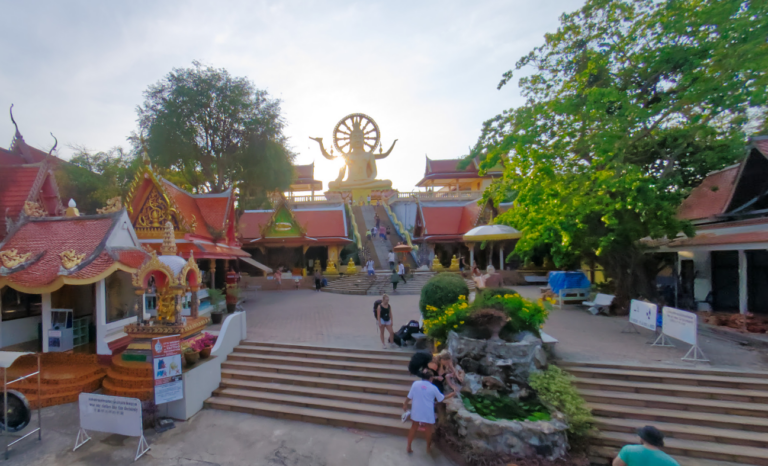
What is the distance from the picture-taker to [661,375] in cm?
682

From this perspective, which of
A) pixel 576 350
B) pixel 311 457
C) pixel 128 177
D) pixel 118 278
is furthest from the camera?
pixel 128 177

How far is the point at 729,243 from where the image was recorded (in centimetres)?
985

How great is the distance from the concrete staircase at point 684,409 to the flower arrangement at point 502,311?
→ 0.98 meters

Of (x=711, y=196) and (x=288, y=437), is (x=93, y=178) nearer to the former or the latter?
(x=288, y=437)

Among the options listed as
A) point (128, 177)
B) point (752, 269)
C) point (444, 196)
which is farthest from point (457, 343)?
point (444, 196)

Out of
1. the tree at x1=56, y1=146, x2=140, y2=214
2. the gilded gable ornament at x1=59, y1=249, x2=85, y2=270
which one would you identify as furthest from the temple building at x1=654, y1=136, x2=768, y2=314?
the tree at x1=56, y1=146, x2=140, y2=214

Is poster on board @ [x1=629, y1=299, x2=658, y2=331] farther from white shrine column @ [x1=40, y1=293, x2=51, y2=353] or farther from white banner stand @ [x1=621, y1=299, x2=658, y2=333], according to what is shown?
white shrine column @ [x1=40, y1=293, x2=51, y2=353]

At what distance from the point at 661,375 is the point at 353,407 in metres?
5.71

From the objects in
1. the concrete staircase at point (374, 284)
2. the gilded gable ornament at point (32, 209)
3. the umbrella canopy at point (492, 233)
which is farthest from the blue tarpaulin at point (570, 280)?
the gilded gable ornament at point (32, 209)

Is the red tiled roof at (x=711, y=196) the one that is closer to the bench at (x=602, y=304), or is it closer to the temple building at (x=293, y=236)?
the bench at (x=602, y=304)

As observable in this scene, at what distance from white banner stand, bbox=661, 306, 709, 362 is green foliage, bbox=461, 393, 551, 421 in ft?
11.6

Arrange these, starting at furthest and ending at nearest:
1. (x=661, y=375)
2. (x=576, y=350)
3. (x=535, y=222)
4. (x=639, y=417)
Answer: (x=535, y=222) → (x=576, y=350) → (x=661, y=375) → (x=639, y=417)

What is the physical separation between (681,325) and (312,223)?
21.2 meters

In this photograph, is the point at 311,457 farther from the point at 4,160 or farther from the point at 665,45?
the point at 4,160
